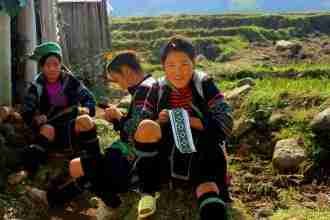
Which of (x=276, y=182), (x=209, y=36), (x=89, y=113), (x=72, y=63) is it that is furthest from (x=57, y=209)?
(x=209, y=36)

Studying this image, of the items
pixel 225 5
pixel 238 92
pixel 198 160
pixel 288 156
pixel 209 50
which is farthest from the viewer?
pixel 225 5

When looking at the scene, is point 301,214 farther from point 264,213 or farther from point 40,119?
point 40,119

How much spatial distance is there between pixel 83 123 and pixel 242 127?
209 centimetres

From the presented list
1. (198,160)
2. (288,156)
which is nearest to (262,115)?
(288,156)

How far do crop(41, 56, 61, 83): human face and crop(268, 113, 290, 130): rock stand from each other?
93.1 inches

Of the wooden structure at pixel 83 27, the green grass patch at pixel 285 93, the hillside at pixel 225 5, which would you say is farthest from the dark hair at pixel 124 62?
the hillside at pixel 225 5

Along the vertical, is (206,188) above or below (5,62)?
below

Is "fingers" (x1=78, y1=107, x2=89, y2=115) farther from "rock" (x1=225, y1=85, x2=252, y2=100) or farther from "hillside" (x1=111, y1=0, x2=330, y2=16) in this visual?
"hillside" (x1=111, y1=0, x2=330, y2=16)

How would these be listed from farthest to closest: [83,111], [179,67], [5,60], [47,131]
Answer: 1. [5,60]
2. [83,111]
3. [47,131]
4. [179,67]

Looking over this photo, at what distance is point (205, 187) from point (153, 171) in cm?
40

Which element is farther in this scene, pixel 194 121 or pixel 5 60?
pixel 5 60

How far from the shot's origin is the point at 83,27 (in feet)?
39.1

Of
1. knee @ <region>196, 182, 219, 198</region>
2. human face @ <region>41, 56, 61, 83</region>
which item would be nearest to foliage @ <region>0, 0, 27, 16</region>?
human face @ <region>41, 56, 61, 83</region>

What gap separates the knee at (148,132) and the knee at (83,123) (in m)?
1.47
